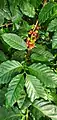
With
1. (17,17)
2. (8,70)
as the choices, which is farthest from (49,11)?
(8,70)

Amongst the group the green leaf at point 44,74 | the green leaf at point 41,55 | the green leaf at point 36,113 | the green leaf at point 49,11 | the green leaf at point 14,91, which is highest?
the green leaf at point 49,11

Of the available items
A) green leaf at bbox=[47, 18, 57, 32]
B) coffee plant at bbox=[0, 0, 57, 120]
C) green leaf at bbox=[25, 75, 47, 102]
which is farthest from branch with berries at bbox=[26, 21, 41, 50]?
green leaf at bbox=[25, 75, 47, 102]

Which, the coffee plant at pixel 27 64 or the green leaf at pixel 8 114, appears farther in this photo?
the green leaf at pixel 8 114

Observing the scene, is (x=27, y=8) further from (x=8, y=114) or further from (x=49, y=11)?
(x=8, y=114)

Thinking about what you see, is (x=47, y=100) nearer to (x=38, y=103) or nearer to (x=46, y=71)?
(x=38, y=103)

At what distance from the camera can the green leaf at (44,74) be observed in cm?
106

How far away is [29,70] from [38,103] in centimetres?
16

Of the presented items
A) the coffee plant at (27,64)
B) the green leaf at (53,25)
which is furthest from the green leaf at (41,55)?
the green leaf at (53,25)

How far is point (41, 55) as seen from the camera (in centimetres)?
123

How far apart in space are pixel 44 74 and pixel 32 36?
0.84 ft

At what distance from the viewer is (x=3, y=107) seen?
3.94 ft

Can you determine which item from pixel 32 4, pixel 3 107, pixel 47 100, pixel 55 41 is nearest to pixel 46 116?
pixel 47 100

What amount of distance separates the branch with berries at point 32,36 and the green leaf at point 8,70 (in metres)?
0.14

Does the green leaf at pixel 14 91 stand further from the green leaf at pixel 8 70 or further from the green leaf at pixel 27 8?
the green leaf at pixel 27 8
